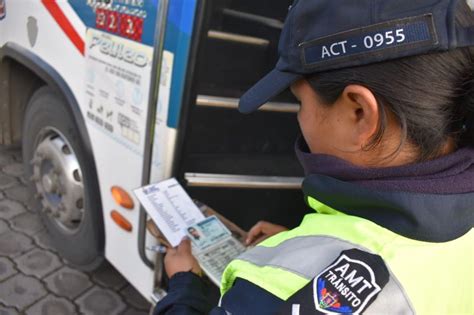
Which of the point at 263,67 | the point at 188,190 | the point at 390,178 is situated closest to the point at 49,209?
the point at 188,190

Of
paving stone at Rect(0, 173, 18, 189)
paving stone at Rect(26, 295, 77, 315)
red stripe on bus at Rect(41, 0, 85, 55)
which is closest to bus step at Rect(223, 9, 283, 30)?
red stripe on bus at Rect(41, 0, 85, 55)

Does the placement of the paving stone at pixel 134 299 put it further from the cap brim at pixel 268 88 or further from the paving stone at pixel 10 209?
the cap brim at pixel 268 88

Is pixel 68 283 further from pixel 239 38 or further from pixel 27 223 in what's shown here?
pixel 239 38

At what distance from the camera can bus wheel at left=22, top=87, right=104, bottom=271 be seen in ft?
7.06

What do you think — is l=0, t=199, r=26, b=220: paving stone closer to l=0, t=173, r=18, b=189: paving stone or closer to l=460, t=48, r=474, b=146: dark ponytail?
l=0, t=173, r=18, b=189: paving stone

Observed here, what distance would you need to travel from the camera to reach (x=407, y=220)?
0.75m

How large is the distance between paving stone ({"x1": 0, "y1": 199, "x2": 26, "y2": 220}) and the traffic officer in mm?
2528

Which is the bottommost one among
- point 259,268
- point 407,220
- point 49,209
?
point 49,209

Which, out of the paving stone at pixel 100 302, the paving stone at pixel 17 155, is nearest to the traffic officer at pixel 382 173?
the paving stone at pixel 100 302

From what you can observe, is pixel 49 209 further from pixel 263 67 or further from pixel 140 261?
pixel 263 67

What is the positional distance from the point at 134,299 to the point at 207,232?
111 centimetres

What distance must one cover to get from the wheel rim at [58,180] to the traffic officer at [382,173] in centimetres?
159

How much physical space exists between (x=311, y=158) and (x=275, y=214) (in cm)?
143

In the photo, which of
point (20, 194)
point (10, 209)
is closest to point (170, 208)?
point (10, 209)
